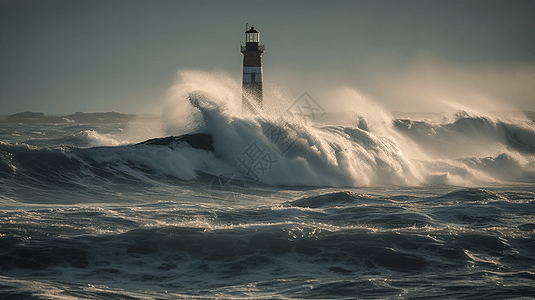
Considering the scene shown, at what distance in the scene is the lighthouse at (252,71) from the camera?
24.2 m

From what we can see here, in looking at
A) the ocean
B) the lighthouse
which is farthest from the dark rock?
the lighthouse

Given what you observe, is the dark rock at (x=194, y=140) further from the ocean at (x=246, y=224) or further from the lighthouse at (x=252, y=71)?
the lighthouse at (x=252, y=71)

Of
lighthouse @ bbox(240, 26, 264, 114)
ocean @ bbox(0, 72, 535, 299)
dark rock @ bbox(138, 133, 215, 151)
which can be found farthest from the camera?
lighthouse @ bbox(240, 26, 264, 114)

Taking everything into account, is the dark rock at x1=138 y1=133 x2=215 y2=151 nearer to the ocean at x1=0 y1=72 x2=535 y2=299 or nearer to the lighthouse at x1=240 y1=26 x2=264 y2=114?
the ocean at x1=0 y1=72 x2=535 y2=299

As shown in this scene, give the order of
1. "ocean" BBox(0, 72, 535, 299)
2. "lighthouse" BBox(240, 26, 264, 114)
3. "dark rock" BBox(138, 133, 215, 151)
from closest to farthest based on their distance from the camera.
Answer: "ocean" BBox(0, 72, 535, 299)
"dark rock" BBox(138, 133, 215, 151)
"lighthouse" BBox(240, 26, 264, 114)

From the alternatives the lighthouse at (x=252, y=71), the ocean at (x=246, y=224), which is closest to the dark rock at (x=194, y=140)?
the ocean at (x=246, y=224)

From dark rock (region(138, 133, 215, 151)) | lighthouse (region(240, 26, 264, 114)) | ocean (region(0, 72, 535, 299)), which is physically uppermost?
lighthouse (region(240, 26, 264, 114))

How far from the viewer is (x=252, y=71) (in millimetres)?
24594

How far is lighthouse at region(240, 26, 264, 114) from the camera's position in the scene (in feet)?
79.4

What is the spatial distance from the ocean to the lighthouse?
12.0 feet

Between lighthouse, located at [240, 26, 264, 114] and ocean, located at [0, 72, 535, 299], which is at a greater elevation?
lighthouse, located at [240, 26, 264, 114]

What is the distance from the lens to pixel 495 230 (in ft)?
29.9

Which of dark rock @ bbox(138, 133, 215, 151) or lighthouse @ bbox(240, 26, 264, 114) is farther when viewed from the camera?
lighthouse @ bbox(240, 26, 264, 114)

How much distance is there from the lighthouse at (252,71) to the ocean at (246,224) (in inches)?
144
